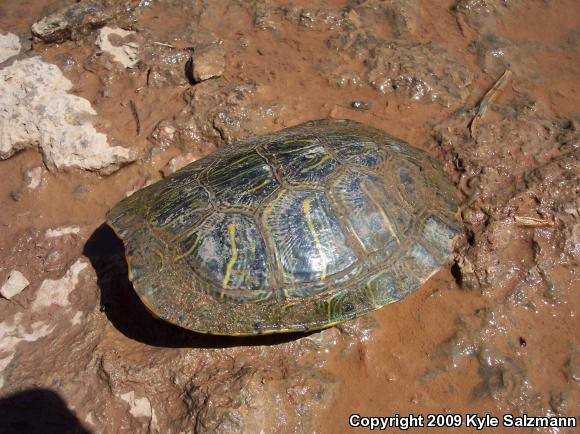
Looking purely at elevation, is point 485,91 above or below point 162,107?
above

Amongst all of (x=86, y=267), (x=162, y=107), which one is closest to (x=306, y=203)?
(x=86, y=267)

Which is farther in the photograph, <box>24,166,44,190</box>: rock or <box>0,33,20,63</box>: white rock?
<box>0,33,20,63</box>: white rock

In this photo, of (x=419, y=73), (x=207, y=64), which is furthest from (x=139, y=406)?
(x=419, y=73)

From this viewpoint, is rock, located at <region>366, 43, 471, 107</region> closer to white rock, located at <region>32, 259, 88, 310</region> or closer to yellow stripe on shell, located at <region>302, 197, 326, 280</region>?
yellow stripe on shell, located at <region>302, 197, 326, 280</region>

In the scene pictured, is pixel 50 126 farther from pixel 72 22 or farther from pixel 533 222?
pixel 533 222

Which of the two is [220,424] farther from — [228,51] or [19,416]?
[228,51]

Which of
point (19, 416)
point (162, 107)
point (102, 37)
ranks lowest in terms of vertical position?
point (19, 416)

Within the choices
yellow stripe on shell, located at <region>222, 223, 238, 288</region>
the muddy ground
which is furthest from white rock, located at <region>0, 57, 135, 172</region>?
yellow stripe on shell, located at <region>222, 223, 238, 288</region>
